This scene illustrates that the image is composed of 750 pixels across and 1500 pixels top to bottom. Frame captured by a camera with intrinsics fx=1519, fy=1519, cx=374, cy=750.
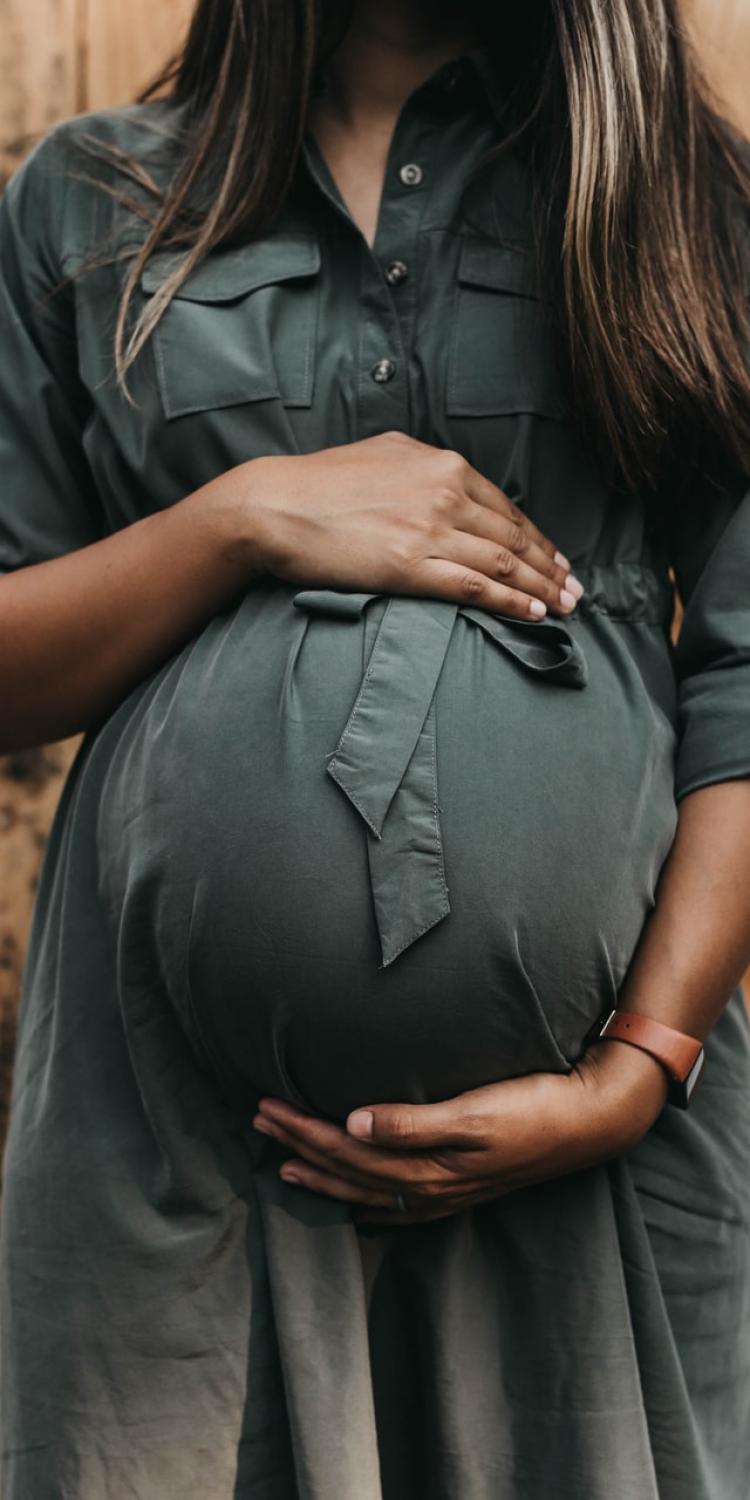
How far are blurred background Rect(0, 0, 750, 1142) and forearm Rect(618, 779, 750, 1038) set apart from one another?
0.74 meters

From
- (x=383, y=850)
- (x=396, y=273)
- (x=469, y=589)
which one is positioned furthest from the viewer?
(x=396, y=273)

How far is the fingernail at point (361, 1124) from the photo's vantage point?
877mm

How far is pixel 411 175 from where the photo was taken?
110cm

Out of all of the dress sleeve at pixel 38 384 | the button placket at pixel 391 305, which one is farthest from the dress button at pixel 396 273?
the dress sleeve at pixel 38 384

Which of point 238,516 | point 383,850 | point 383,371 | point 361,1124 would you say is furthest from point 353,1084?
point 383,371

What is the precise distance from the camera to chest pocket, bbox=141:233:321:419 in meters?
1.03

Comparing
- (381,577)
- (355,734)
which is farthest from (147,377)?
(355,734)

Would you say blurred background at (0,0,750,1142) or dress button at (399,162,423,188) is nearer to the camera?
dress button at (399,162,423,188)

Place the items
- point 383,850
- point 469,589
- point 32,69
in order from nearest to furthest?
1. point 383,850
2. point 469,589
3. point 32,69

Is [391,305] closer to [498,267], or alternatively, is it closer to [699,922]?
[498,267]

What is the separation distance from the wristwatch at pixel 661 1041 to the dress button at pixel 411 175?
607 millimetres

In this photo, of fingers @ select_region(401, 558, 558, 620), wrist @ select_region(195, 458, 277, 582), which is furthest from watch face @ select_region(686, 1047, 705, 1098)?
wrist @ select_region(195, 458, 277, 582)

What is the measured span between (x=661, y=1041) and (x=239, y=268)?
60 cm

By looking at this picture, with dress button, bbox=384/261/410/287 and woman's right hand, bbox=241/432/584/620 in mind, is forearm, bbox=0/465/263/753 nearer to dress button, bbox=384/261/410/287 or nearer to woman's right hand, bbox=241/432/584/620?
woman's right hand, bbox=241/432/584/620
